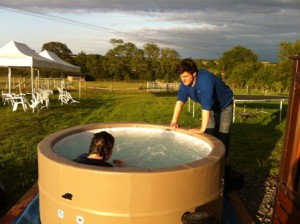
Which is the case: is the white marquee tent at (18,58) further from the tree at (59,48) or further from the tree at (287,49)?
the tree at (59,48)

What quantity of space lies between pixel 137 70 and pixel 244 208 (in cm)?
4181

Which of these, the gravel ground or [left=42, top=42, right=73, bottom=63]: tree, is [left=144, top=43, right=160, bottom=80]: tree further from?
the gravel ground

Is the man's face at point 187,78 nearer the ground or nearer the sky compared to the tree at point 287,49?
nearer the ground

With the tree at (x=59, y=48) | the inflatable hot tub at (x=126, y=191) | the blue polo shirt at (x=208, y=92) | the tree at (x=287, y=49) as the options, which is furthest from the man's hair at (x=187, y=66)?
the tree at (x=59, y=48)

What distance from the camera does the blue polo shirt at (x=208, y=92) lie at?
397 centimetres

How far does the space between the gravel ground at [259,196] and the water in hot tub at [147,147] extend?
3.45 ft

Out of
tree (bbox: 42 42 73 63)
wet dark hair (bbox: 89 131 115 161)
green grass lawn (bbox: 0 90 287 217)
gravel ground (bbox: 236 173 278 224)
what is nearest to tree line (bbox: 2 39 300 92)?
tree (bbox: 42 42 73 63)

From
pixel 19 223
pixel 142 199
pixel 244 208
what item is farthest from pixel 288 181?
Answer: pixel 19 223

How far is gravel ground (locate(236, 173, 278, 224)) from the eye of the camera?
4.04 metres

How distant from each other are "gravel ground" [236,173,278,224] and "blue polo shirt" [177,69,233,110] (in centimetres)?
132

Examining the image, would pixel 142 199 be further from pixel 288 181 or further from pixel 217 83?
pixel 217 83

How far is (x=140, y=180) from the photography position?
8.22 feet

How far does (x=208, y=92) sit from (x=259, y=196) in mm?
1780

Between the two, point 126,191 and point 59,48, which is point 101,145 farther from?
point 59,48
